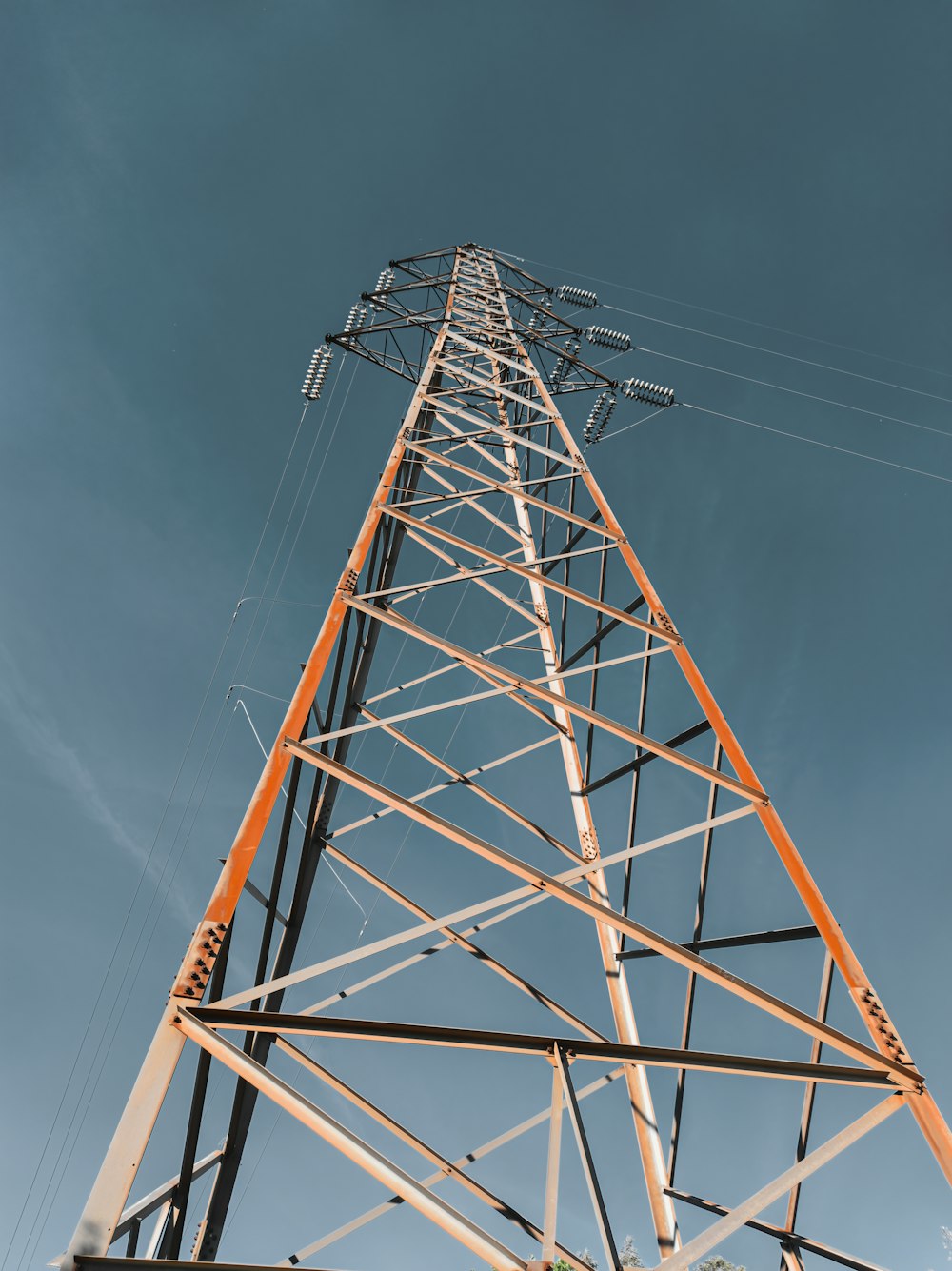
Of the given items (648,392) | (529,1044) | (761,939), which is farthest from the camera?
(648,392)

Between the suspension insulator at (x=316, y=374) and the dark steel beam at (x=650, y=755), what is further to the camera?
the suspension insulator at (x=316, y=374)

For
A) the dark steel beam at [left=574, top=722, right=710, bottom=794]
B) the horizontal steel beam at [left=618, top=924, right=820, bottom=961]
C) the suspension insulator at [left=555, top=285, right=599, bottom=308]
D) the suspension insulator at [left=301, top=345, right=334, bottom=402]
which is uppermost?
the suspension insulator at [left=555, top=285, right=599, bottom=308]

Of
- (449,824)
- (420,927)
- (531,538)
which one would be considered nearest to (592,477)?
(531,538)

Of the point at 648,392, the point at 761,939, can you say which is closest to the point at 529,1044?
the point at 761,939

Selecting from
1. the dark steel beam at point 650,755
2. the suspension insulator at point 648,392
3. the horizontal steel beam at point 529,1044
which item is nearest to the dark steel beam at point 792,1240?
the horizontal steel beam at point 529,1044

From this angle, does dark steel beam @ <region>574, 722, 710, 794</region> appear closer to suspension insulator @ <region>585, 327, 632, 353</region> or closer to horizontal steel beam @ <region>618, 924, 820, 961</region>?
horizontal steel beam @ <region>618, 924, 820, 961</region>

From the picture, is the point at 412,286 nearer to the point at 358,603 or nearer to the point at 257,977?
the point at 358,603

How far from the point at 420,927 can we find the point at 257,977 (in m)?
2.04

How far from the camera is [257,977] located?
16.3ft

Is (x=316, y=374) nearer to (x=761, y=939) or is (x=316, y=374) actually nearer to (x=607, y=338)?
(x=607, y=338)

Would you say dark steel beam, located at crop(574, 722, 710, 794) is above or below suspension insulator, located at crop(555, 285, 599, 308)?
below

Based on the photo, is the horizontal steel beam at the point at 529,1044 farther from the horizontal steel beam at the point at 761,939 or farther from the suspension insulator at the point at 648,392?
the suspension insulator at the point at 648,392

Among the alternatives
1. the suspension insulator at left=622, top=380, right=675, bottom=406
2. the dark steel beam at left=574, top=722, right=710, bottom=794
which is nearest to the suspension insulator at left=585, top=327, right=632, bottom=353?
the suspension insulator at left=622, top=380, right=675, bottom=406

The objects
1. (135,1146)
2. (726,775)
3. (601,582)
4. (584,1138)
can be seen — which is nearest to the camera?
(135,1146)
